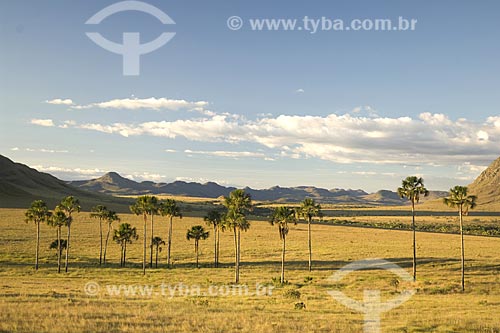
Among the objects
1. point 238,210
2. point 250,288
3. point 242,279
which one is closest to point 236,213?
point 238,210

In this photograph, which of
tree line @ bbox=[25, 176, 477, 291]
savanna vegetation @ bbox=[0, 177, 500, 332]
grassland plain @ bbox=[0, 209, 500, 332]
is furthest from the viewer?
tree line @ bbox=[25, 176, 477, 291]

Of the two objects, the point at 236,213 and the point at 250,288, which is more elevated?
the point at 236,213

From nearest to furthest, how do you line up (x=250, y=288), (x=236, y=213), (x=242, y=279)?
(x=250, y=288) < (x=242, y=279) < (x=236, y=213)

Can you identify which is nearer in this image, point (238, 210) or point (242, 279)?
point (242, 279)

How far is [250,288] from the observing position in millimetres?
51625

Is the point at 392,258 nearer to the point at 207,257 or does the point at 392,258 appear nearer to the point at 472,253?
the point at 472,253

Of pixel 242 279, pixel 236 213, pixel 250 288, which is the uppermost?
pixel 236 213

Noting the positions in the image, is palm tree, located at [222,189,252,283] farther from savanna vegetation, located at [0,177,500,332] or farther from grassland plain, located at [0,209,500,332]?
grassland plain, located at [0,209,500,332]

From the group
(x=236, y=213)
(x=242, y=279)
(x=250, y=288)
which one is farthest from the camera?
(x=236, y=213)

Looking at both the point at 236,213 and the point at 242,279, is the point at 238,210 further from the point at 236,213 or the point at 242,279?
the point at 242,279

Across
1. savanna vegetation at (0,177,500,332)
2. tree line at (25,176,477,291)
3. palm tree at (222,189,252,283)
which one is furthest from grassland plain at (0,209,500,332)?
palm tree at (222,189,252,283)

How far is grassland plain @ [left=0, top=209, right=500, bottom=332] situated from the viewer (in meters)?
28.6

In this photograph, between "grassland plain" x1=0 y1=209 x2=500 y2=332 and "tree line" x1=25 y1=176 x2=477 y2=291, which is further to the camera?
"tree line" x1=25 y1=176 x2=477 y2=291

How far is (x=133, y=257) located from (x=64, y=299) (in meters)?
43.0
